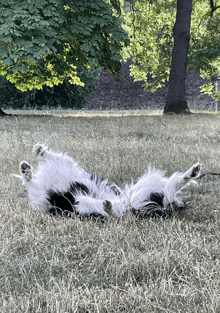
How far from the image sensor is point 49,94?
21156 millimetres

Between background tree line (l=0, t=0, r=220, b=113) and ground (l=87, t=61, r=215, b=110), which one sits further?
ground (l=87, t=61, r=215, b=110)

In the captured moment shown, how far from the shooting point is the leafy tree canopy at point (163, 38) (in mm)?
14422

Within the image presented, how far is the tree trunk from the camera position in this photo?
13.0 metres

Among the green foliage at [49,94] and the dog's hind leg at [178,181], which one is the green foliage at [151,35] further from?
the dog's hind leg at [178,181]

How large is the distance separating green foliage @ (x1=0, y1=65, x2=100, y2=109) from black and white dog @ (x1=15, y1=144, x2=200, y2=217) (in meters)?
18.5

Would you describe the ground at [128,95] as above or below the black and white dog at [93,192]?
above

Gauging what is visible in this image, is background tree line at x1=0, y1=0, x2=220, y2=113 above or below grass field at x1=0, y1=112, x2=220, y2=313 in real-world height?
above

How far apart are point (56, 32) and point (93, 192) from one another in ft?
27.8

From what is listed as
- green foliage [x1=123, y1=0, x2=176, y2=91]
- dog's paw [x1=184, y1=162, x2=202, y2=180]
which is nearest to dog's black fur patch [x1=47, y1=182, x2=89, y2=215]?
dog's paw [x1=184, y1=162, x2=202, y2=180]

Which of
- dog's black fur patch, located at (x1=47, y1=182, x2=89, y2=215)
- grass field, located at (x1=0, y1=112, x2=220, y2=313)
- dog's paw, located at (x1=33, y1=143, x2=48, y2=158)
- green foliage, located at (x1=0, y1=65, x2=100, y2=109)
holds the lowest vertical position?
grass field, located at (x1=0, y1=112, x2=220, y2=313)

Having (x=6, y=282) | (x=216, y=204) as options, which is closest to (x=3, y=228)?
(x=6, y=282)

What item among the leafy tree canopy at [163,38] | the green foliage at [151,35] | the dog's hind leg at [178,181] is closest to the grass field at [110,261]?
the dog's hind leg at [178,181]

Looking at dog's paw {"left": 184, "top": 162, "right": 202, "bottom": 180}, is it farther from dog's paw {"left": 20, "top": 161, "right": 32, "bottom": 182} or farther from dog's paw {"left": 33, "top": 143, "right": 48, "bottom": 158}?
dog's paw {"left": 33, "top": 143, "right": 48, "bottom": 158}

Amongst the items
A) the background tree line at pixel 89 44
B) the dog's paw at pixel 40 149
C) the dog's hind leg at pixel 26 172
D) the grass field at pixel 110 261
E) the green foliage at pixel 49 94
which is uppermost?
the background tree line at pixel 89 44
